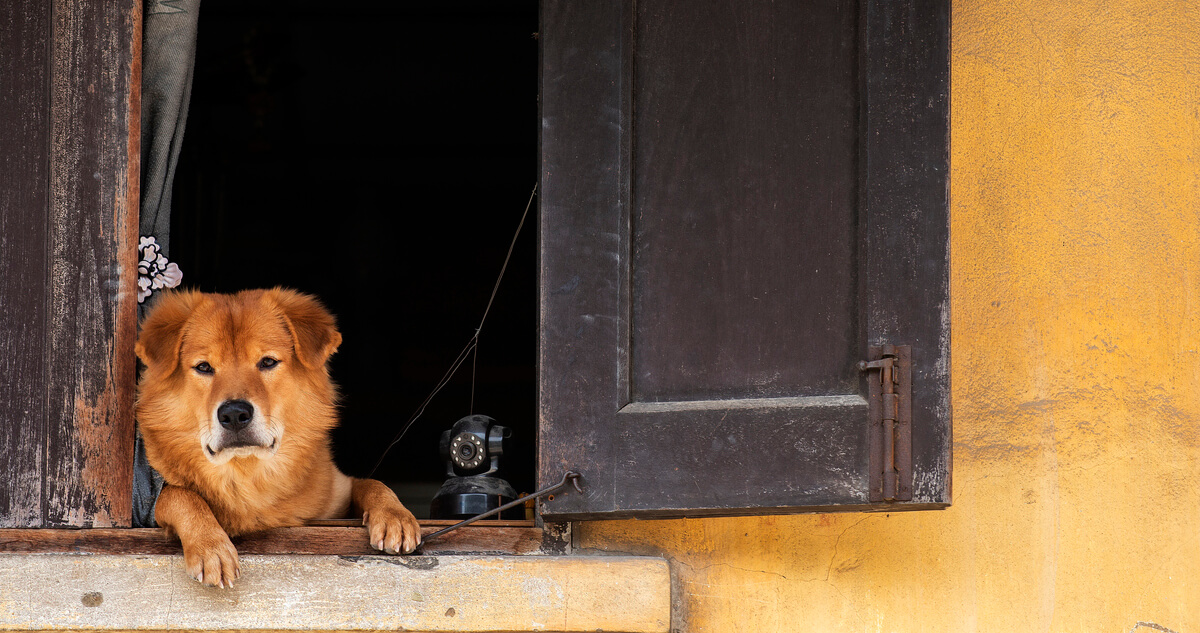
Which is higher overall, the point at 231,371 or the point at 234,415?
the point at 231,371

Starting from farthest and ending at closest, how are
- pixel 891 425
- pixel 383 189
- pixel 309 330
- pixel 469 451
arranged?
pixel 383 189 < pixel 469 451 < pixel 309 330 < pixel 891 425

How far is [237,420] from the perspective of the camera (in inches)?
96.9

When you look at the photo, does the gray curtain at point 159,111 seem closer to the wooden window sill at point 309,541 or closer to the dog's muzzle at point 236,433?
the wooden window sill at point 309,541

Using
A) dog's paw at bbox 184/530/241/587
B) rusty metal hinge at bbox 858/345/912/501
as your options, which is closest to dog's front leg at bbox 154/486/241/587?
dog's paw at bbox 184/530/241/587

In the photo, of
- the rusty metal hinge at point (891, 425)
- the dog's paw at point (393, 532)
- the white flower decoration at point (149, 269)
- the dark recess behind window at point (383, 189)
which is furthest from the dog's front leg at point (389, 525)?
the dark recess behind window at point (383, 189)

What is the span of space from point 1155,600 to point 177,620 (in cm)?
242

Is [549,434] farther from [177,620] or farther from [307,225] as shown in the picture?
[307,225]

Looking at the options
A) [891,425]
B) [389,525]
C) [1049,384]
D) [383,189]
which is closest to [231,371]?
[389,525]

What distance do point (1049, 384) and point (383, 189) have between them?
584 centimetres

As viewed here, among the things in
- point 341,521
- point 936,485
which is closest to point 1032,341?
point 936,485

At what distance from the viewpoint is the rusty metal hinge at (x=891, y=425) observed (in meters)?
2.22

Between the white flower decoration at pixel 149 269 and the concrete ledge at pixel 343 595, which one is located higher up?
the white flower decoration at pixel 149 269

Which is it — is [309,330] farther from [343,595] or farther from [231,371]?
[343,595]

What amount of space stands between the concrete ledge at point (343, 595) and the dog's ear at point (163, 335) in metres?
0.49
